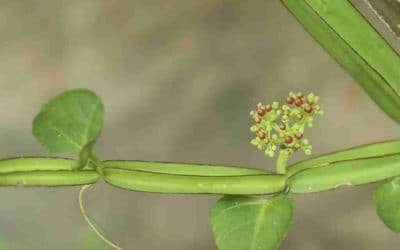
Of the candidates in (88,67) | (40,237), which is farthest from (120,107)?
(40,237)

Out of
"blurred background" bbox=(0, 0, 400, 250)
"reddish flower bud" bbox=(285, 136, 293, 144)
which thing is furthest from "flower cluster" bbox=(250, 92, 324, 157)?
"blurred background" bbox=(0, 0, 400, 250)

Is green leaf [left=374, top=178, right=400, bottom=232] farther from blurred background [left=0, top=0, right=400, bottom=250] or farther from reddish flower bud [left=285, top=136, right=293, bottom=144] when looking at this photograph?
blurred background [left=0, top=0, right=400, bottom=250]

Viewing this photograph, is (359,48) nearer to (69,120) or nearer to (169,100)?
(69,120)

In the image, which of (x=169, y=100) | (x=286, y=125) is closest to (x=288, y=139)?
(x=286, y=125)

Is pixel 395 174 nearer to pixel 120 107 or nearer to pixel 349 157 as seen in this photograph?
pixel 349 157

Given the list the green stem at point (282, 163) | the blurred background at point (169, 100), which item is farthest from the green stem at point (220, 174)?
the blurred background at point (169, 100)
